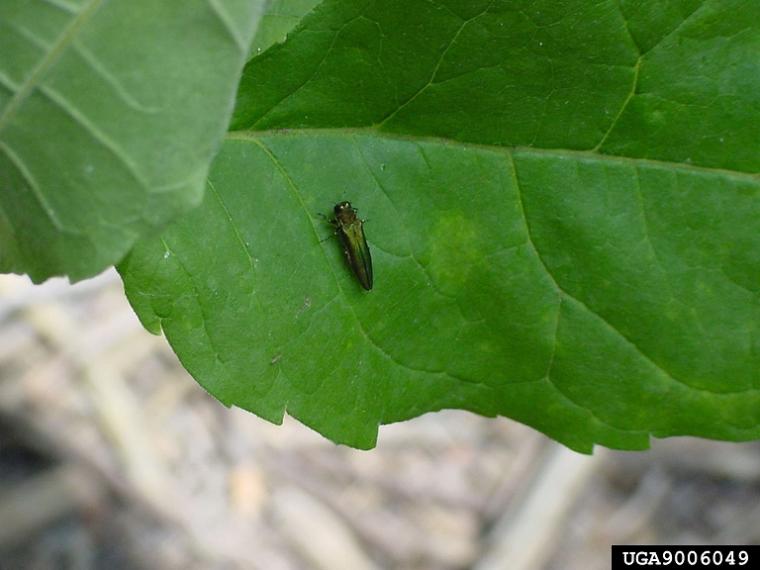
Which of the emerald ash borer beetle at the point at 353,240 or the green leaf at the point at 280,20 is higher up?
the green leaf at the point at 280,20

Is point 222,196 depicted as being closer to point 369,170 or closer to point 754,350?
point 369,170

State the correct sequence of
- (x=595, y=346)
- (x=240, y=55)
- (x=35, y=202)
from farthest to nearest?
(x=595, y=346) → (x=35, y=202) → (x=240, y=55)

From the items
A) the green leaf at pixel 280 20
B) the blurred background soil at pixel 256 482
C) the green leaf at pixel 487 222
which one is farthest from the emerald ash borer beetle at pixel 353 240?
the blurred background soil at pixel 256 482

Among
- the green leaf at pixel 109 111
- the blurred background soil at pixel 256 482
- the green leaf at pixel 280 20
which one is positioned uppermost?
the green leaf at pixel 280 20

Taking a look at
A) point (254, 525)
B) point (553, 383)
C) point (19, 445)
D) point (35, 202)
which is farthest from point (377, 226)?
point (19, 445)

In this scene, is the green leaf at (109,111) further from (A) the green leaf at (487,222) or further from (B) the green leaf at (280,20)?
(B) the green leaf at (280,20)

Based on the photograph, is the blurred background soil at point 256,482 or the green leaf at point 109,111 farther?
the blurred background soil at point 256,482

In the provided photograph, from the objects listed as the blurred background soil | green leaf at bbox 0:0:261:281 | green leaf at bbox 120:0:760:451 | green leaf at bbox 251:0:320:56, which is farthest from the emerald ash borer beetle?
the blurred background soil
